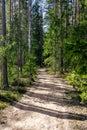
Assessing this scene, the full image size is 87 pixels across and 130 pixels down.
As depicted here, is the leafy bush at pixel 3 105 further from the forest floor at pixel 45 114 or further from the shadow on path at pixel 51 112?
the shadow on path at pixel 51 112

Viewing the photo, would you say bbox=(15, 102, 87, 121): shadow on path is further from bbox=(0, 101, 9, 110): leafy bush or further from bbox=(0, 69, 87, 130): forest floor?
bbox=(0, 101, 9, 110): leafy bush

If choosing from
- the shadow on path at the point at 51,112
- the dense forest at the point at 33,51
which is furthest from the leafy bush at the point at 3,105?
the shadow on path at the point at 51,112

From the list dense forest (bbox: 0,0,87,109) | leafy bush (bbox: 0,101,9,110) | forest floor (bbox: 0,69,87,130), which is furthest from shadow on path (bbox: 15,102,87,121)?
dense forest (bbox: 0,0,87,109)

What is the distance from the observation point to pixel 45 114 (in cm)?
1227

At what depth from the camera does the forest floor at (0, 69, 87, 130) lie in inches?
412

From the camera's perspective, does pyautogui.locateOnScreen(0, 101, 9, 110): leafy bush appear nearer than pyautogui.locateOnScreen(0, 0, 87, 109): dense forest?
No

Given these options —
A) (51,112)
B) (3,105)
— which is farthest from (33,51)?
(51,112)

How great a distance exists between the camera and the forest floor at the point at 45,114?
10.5 metres

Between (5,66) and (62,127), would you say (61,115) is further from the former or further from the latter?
(5,66)

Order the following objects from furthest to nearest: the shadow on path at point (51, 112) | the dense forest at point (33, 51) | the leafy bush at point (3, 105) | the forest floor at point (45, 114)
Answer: the leafy bush at point (3, 105)
the shadow on path at point (51, 112)
the forest floor at point (45, 114)
the dense forest at point (33, 51)

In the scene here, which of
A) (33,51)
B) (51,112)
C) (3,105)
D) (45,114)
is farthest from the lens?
(33,51)

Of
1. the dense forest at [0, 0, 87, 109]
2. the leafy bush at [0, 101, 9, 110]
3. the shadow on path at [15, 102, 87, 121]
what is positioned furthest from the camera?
the leafy bush at [0, 101, 9, 110]

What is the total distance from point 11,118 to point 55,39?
2210cm

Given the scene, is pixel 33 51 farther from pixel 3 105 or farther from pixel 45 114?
pixel 45 114
